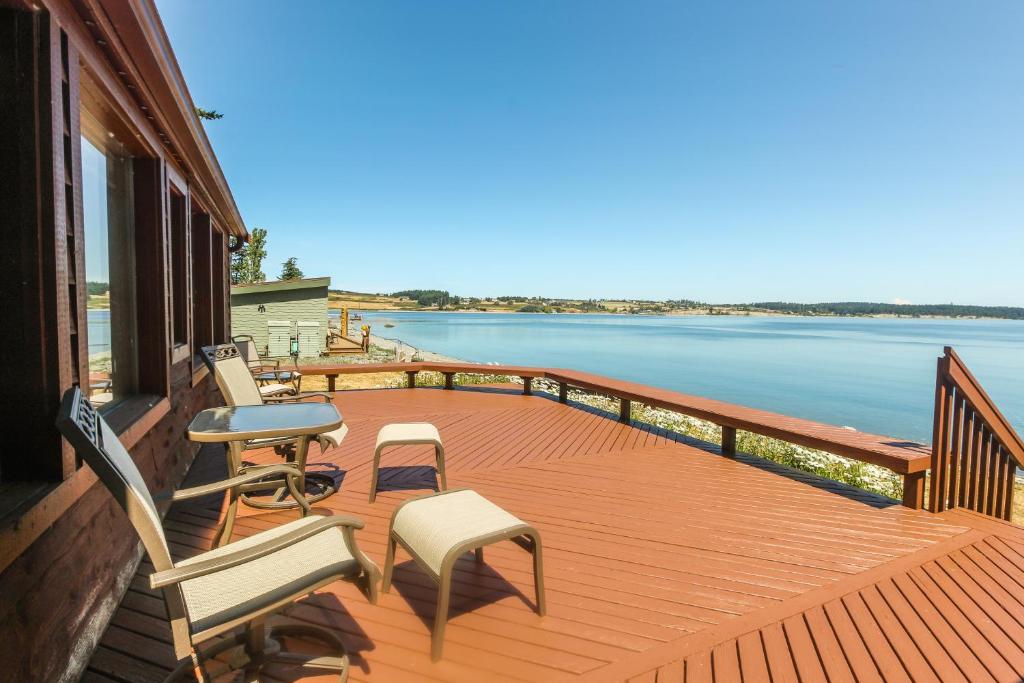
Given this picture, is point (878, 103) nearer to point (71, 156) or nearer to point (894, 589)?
point (894, 589)

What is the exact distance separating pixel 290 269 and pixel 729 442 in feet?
122

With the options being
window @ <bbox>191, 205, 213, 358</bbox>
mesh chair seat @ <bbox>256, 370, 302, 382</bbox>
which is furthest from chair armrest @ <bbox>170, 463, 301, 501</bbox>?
mesh chair seat @ <bbox>256, 370, 302, 382</bbox>

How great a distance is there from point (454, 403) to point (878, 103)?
11277 mm

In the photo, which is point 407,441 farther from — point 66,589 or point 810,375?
point 810,375

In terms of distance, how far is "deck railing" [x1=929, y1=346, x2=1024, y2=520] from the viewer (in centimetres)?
293

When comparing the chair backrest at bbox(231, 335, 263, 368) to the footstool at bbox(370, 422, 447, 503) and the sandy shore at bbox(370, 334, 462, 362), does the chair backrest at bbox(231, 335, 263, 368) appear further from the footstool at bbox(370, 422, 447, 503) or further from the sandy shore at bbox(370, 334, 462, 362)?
the sandy shore at bbox(370, 334, 462, 362)

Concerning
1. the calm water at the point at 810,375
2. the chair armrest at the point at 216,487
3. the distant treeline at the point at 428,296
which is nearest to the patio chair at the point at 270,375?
the chair armrest at the point at 216,487

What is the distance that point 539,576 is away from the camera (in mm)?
1821

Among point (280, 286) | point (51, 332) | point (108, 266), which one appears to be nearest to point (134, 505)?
point (51, 332)

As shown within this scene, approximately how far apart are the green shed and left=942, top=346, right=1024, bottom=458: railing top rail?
13.0m

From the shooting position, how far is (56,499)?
135cm

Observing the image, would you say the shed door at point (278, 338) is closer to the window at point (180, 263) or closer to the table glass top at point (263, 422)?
the window at point (180, 263)

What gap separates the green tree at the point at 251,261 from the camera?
96.2 feet

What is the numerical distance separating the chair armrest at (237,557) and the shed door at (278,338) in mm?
12585
